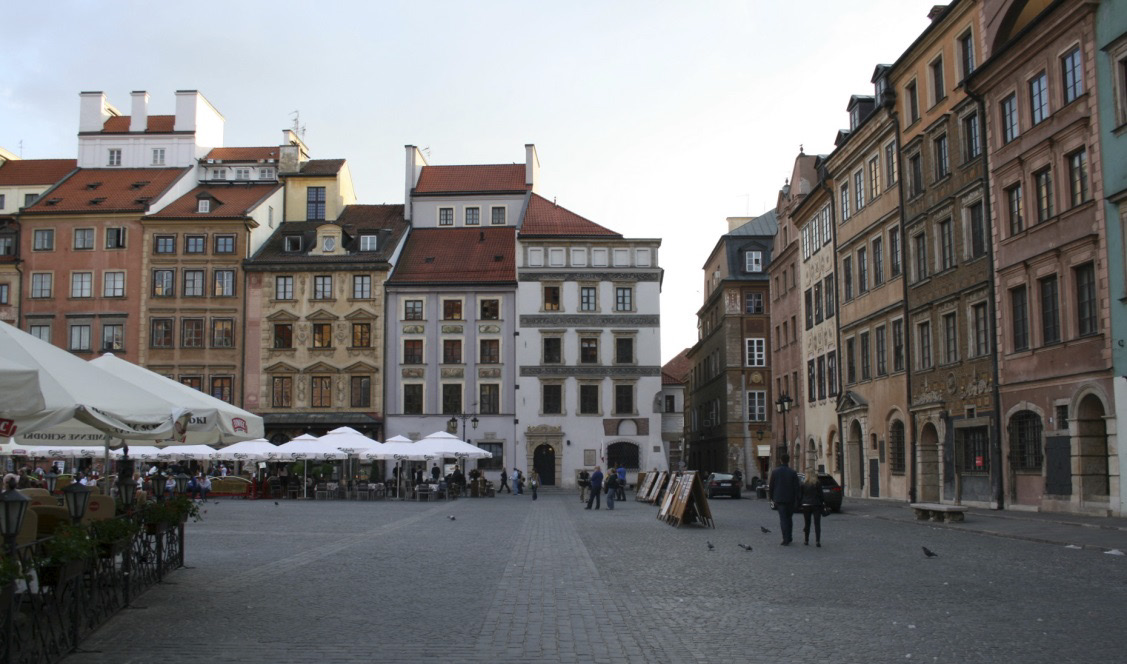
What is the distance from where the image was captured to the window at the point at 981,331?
112 ft

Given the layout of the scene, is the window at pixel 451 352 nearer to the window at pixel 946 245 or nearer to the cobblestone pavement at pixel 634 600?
the window at pixel 946 245

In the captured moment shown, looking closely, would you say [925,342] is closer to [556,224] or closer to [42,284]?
[556,224]

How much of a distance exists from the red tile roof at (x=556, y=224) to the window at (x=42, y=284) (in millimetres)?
27708

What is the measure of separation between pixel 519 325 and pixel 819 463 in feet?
71.6

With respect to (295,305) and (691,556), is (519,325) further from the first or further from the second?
(691,556)

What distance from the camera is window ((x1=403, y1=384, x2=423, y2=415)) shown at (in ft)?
219

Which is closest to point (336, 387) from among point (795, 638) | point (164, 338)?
point (164, 338)

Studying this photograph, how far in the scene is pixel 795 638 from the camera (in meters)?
10.1

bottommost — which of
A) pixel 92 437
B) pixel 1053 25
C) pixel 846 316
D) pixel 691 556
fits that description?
pixel 691 556

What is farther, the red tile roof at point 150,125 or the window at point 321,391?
the red tile roof at point 150,125

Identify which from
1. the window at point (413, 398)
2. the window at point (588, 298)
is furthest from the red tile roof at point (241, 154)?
the window at point (588, 298)

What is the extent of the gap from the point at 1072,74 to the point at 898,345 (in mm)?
13961

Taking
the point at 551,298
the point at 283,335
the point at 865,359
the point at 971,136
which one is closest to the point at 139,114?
the point at 283,335

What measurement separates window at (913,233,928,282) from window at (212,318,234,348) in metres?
41.6
